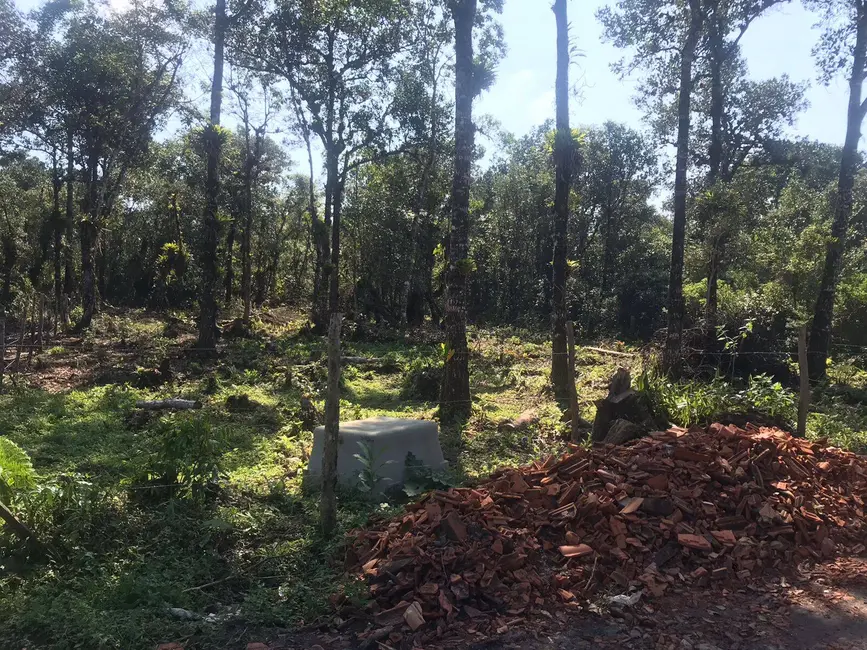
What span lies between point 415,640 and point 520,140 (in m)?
36.9

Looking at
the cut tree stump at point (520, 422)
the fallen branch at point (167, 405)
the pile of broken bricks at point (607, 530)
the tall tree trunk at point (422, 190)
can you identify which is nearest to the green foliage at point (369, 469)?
the pile of broken bricks at point (607, 530)

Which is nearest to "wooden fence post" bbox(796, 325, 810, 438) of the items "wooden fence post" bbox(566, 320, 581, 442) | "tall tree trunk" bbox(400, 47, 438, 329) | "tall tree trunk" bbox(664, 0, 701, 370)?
"wooden fence post" bbox(566, 320, 581, 442)

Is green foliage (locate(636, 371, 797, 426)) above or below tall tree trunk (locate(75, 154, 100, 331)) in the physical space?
below

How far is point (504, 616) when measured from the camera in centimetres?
383

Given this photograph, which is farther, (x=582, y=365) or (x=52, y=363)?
(x=582, y=365)

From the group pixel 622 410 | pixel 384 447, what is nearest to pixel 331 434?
pixel 384 447

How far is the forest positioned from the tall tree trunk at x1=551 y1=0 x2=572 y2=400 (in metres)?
0.04

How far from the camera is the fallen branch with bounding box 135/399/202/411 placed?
31.3ft

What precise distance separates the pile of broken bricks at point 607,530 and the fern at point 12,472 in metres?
2.72

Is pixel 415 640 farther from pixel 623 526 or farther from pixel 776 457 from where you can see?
pixel 776 457

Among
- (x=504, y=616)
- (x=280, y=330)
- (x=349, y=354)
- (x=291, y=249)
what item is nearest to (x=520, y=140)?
(x=291, y=249)

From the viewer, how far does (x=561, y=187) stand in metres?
11.3

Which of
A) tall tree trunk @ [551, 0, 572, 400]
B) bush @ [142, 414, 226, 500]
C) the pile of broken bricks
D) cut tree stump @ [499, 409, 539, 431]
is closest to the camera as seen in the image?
the pile of broken bricks

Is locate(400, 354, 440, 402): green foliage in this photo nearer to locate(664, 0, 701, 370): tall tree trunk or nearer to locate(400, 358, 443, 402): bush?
locate(400, 358, 443, 402): bush
